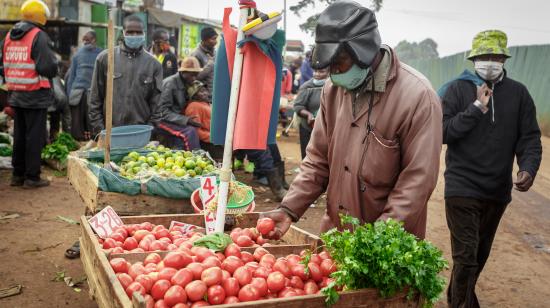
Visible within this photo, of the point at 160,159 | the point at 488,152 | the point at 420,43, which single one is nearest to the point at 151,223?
the point at 160,159

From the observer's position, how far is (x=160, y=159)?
5.93m

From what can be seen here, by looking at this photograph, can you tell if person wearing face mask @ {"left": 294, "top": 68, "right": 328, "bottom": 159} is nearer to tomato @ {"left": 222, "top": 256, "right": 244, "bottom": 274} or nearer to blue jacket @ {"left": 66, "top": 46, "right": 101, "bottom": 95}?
blue jacket @ {"left": 66, "top": 46, "right": 101, "bottom": 95}

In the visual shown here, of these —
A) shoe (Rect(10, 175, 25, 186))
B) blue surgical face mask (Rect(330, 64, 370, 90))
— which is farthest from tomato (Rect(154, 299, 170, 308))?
shoe (Rect(10, 175, 25, 186))

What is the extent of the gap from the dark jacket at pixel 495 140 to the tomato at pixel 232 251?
2341 millimetres

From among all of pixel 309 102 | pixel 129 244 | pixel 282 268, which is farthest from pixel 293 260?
pixel 309 102

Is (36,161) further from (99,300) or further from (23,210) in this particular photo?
(99,300)

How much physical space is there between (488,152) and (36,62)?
6.09 meters

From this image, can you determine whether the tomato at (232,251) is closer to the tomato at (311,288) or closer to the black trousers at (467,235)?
the tomato at (311,288)

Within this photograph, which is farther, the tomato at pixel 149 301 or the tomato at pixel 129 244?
the tomato at pixel 129 244

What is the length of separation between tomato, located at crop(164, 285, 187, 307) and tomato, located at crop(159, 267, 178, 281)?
0.13 meters

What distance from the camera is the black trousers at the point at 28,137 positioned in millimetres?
8078

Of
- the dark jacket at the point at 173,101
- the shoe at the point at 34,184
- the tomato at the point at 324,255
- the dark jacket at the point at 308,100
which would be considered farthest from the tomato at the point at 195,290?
the shoe at the point at 34,184

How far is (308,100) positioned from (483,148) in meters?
4.59

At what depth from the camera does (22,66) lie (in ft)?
25.7
